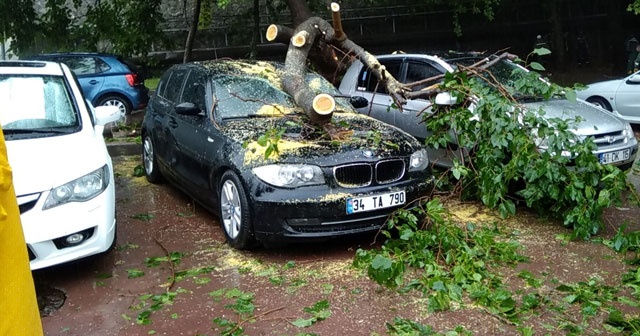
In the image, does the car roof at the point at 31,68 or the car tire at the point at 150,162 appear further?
the car tire at the point at 150,162

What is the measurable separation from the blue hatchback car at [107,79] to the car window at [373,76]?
21.3 ft

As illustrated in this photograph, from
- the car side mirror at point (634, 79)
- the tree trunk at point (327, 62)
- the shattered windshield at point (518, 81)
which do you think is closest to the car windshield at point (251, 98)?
the shattered windshield at point (518, 81)

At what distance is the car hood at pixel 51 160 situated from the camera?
454 centimetres

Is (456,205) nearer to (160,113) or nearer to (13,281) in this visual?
(160,113)

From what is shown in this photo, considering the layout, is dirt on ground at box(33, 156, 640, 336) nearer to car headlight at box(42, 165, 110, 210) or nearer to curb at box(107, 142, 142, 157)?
car headlight at box(42, 165, 110, 210)

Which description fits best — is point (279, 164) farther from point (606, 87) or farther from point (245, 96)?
point (606, 87)

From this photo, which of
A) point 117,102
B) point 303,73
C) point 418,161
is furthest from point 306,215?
point 117,102

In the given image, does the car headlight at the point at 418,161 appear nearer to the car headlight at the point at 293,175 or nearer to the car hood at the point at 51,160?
the car headlight at the point at 293,175

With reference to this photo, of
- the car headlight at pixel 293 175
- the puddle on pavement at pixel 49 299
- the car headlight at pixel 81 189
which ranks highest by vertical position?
the car headlight at pixel 81 189

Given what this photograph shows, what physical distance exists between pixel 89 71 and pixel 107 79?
0.49 meters

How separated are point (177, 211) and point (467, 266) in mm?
3494

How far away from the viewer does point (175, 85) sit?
754 centimetres

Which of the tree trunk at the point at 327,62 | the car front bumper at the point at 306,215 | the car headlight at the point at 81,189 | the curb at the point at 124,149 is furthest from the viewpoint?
the curb at the point at 124,149

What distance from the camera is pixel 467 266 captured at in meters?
4.95
